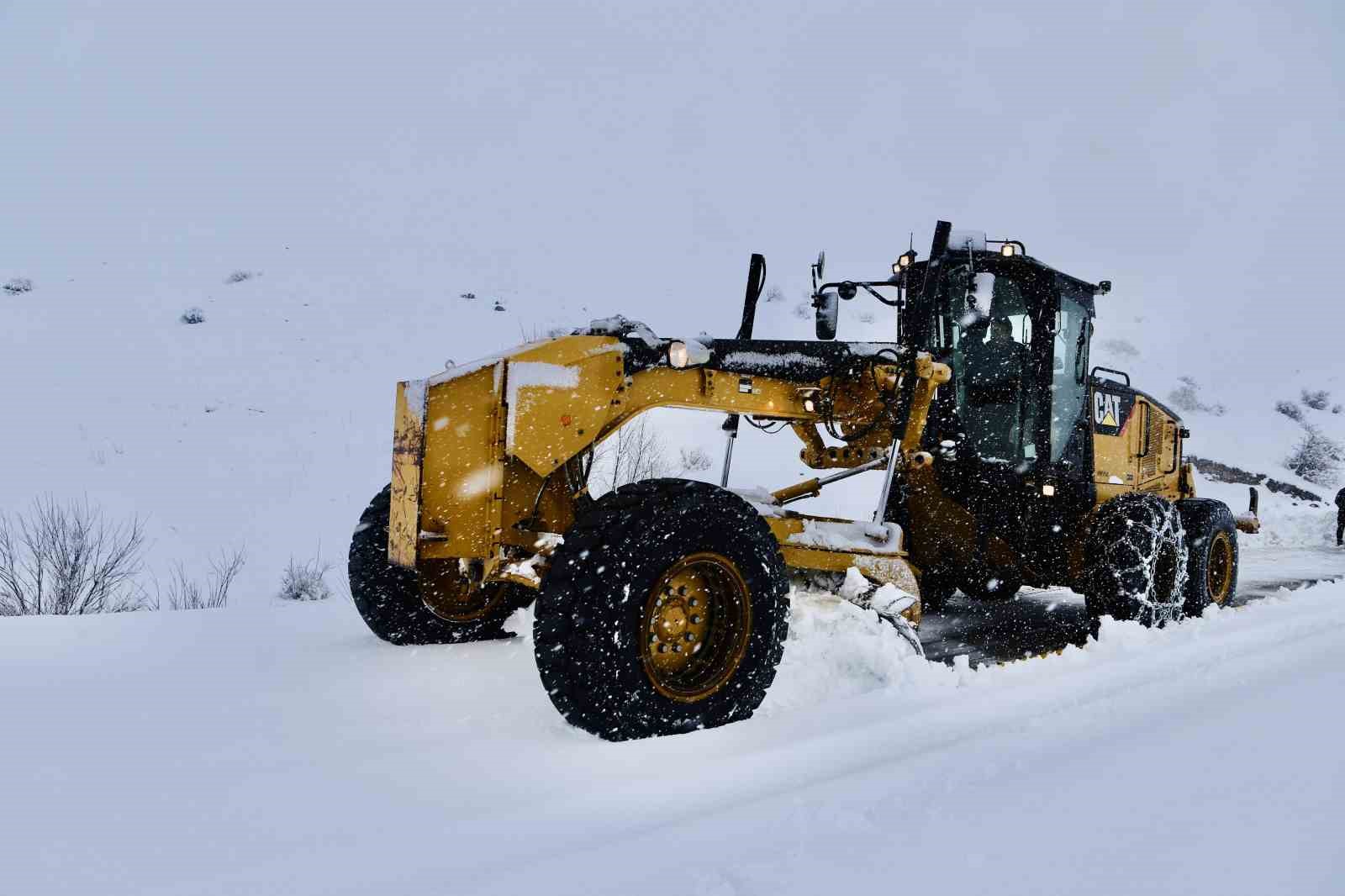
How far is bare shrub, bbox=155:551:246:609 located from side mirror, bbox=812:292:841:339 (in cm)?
503

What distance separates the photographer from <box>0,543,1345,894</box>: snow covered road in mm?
2324

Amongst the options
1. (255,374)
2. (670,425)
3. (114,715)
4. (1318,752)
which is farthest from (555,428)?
(255,374)

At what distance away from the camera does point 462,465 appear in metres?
3.96

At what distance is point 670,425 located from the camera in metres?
16.9

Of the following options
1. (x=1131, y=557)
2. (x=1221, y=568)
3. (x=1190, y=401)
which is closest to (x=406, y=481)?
(x=1131, y=557)

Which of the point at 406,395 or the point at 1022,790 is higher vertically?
the point at 406,395

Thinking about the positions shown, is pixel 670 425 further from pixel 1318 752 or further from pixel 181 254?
pixel 181 254

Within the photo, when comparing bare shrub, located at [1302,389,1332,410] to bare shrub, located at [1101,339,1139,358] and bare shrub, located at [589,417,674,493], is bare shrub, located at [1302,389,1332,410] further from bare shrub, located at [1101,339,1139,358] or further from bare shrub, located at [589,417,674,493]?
bare shrub, located at [589,417,674,493]

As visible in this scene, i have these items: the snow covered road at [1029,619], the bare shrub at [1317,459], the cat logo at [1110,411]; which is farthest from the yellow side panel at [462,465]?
the bare shrub at [1317,459]

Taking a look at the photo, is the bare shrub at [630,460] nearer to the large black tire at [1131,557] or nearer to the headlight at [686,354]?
the large black tire at [1131,557]

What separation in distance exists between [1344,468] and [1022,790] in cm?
2544

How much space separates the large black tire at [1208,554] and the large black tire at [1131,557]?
0.51 m

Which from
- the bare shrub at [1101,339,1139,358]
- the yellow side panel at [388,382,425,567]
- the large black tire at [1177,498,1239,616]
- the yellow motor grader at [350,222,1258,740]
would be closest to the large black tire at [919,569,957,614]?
the yellow motor grader at [350,222,1258,740]

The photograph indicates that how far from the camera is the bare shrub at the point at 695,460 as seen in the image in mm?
15312
